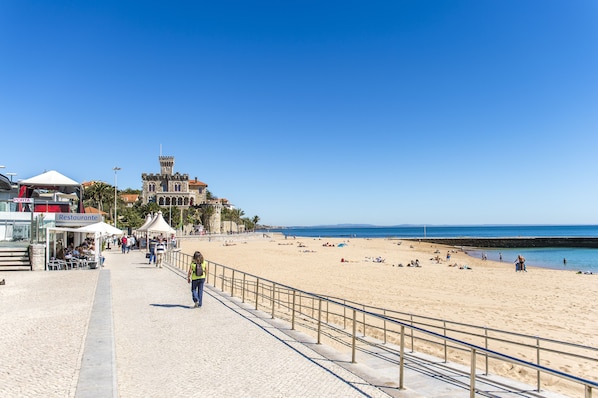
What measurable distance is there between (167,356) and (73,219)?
17.3 meters

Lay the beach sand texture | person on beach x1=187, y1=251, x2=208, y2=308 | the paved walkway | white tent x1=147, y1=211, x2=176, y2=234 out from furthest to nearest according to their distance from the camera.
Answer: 1. white tent x1=147, y1=211, x2=176, y2=234
2. the beach sand texture
3. person on beach x1=187, y1=251, x2=208, y2=308
4. the paved walkway

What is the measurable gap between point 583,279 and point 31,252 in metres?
29.4

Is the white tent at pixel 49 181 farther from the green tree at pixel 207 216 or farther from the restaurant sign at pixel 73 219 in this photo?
the green tree at pixel 207 216

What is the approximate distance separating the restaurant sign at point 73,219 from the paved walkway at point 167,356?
10658 millimetres

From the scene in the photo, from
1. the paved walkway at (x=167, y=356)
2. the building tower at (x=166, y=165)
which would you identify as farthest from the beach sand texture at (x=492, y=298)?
the building tower at (x=166, y=165)

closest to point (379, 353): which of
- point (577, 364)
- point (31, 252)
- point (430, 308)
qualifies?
point (577, 364)

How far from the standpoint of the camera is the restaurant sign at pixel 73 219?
20047 millimetres

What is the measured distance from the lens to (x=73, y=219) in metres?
20.3

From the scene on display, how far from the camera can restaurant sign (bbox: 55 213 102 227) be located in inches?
789

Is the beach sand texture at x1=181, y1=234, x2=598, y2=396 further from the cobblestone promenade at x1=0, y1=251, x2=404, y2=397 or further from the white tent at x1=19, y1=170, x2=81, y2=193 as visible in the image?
the white tent at x1=19, y1=170, x2=81, y2=193

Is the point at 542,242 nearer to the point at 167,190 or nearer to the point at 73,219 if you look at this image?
the point at 167,190

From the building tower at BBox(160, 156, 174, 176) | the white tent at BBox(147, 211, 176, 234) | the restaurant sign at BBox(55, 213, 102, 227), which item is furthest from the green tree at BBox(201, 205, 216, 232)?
the restaurant sign at BBox(55, 213, 102, 227)

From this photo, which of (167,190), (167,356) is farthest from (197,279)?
(167,190)

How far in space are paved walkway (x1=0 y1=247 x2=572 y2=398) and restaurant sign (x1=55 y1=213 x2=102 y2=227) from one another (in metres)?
10.7
